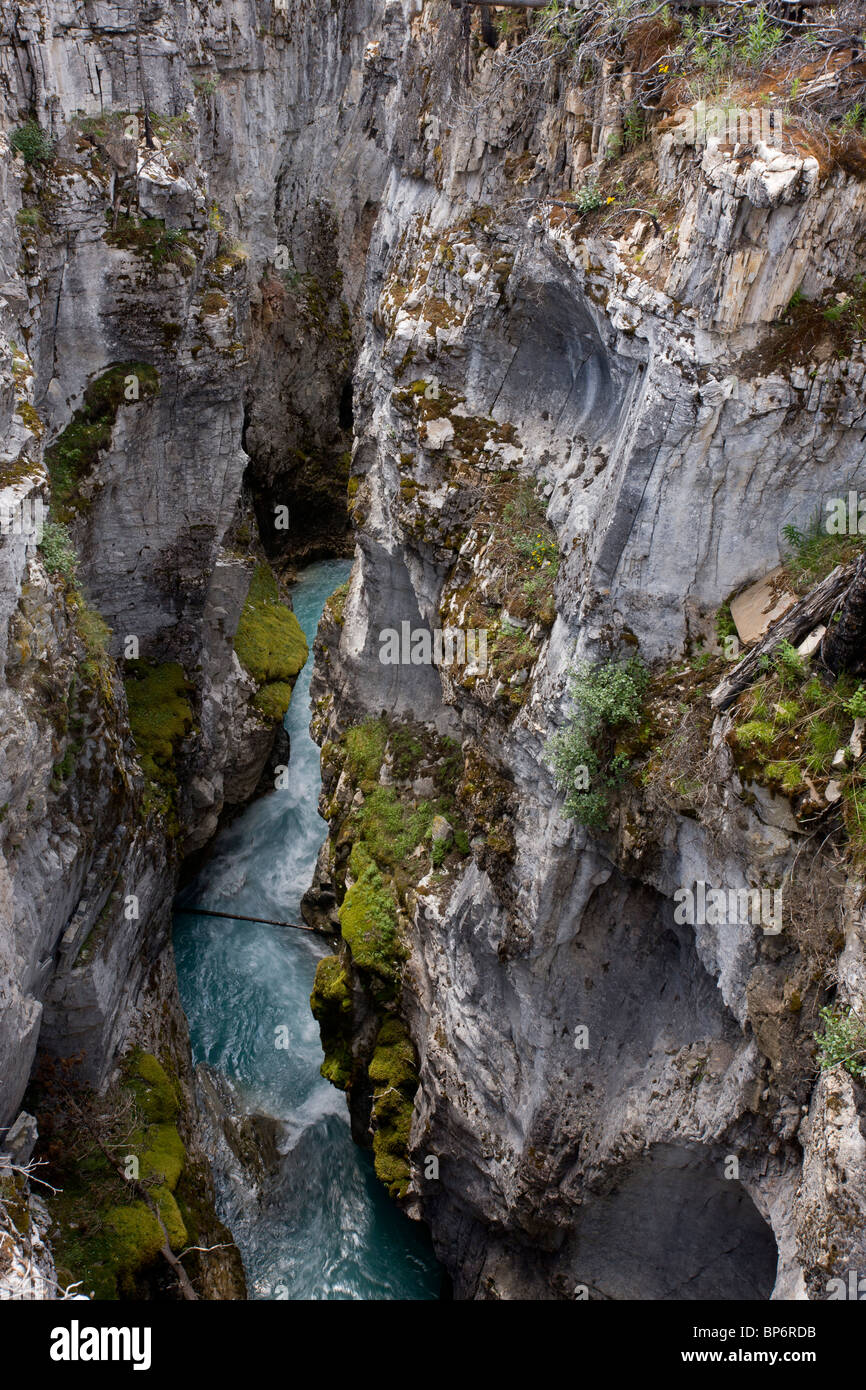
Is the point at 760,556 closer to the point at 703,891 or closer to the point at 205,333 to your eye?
the point at 703,891

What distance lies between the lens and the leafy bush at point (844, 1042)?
27.7ft

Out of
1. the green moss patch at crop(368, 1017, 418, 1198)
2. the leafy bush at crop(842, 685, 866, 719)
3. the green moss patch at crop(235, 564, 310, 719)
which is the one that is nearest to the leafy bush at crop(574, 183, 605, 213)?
the leafy bush at crop(842, 685, 866, 719)

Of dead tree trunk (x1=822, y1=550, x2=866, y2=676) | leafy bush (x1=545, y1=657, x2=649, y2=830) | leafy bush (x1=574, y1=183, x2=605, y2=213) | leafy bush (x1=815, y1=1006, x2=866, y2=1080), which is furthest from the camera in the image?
leafy bush (x1=574, y1=183, x2=605, y2=213)

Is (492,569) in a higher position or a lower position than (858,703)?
higher

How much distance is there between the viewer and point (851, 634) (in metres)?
9.10

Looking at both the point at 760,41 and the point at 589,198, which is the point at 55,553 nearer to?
the point at 589,198

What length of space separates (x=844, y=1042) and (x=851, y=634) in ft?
11.3

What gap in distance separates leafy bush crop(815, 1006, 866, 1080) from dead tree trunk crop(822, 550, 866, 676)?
118 inches

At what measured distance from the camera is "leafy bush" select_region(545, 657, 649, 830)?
12.0 metres

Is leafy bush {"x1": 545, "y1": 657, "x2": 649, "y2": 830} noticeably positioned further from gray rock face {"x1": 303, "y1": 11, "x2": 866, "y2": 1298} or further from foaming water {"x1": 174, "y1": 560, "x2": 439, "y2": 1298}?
foaming water {"x1": 174, "y1": 560, "x2": 439, "y2": 1298}

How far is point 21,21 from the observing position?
17062 millimetres

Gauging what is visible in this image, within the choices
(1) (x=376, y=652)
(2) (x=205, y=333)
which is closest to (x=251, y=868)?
(1) (x=376, y=652)

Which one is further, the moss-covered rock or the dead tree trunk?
the moss-covered rock

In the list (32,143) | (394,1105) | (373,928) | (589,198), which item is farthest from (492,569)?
(32,143)
